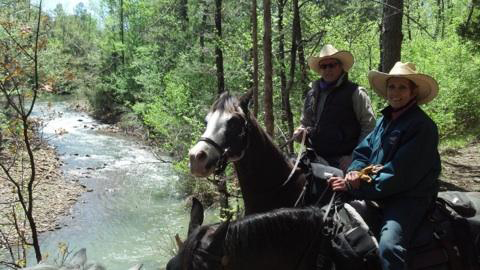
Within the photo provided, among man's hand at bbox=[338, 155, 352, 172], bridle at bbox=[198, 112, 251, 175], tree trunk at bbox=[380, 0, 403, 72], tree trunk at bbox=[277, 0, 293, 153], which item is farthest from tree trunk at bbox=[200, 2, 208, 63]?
bridle at bbox=[198, 112, 251, 175]

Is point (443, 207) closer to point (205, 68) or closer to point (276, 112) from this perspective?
point (276, 112)

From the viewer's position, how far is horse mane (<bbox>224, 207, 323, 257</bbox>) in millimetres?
2379

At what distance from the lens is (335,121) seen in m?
4.31

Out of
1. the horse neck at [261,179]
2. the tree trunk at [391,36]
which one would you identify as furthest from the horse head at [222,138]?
the tree trunk at [391,36]

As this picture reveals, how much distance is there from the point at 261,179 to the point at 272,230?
59.0 inches

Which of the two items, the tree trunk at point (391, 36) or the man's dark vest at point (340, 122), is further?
the tree trunk at point (391, 36)

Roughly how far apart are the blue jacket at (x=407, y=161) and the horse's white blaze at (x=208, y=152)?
3.77 ft

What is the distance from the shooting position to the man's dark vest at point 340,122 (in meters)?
4.28

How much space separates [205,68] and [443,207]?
53.8 ft

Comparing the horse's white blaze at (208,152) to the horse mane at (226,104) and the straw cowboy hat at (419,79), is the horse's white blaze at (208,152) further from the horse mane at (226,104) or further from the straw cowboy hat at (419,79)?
the straw cowboy hat at (419,79)

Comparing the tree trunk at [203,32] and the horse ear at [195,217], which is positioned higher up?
the tree trunk at [203,32]

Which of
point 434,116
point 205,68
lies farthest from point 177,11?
point 434,116

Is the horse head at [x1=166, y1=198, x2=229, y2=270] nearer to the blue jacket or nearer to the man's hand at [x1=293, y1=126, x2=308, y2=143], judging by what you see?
the blue jacket

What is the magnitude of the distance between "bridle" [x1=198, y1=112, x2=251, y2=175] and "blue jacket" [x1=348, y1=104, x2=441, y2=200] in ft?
3.75
